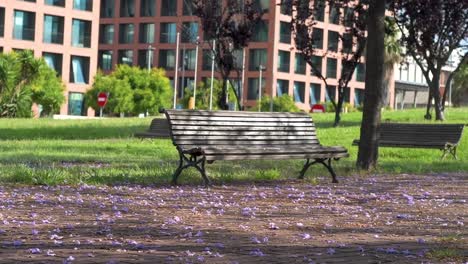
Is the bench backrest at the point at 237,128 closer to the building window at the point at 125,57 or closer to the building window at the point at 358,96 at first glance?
the building window at the point at 125,57

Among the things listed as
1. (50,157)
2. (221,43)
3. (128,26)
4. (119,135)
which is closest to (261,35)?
(128,26)

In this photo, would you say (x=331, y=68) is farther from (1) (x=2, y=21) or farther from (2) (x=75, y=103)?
(1) (x=2, y=21)

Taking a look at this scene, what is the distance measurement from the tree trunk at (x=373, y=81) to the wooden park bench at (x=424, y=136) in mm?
3151

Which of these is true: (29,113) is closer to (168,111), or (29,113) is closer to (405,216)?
(168,111)

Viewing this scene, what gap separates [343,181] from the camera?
1138cm

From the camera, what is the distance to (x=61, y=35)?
206 feet

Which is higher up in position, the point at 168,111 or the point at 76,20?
the point at 76,20

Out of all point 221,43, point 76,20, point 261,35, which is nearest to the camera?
point 221,43

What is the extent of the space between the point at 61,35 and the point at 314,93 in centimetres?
2939

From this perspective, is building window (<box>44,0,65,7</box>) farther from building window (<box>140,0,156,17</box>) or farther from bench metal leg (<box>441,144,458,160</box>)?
bench metal leg (<box>441,144,458,160</box>)

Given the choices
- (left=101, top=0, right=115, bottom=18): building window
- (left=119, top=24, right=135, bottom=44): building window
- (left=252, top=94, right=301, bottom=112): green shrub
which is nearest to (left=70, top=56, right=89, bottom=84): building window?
(left=119, top=24, right=135, bottom=44): building window

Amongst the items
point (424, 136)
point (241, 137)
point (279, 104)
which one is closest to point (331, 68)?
point (279, 104)

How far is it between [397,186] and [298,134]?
1759mm

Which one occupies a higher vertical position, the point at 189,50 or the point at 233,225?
the point at 189,50
